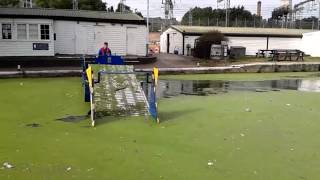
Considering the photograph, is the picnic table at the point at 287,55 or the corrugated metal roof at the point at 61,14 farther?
the picnic table at the point at 287,55

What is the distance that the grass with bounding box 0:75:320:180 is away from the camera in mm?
6379

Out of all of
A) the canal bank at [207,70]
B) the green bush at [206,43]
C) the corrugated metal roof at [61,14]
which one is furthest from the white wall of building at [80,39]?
the green bush at [206,43]

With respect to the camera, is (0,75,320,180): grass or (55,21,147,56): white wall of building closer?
(0,75,320,180): grass

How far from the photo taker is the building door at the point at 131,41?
29556mm

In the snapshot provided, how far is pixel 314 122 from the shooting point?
10094mm

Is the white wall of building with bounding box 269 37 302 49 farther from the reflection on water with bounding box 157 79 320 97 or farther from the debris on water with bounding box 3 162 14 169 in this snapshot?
the debris on water with bounding box 3 162 14 169

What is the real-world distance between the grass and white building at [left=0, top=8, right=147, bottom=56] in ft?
46.7

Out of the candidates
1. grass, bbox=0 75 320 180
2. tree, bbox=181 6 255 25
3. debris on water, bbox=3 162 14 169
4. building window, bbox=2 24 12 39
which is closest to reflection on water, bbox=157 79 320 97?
grass, bbox=0 75 320 180

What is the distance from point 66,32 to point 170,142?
21.3 m

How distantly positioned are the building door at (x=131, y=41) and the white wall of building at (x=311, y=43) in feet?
55.6

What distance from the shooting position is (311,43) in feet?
128

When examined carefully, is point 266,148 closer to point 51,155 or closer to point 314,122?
point 314,122

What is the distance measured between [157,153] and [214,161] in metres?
0.97

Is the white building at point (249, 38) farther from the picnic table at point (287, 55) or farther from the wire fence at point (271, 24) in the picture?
the wire fence at point (271, 24)
